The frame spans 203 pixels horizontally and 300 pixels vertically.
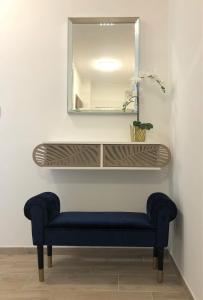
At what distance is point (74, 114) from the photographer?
3062mm

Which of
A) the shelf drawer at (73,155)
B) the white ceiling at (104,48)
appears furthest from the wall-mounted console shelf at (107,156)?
the white ceiling at (104,48)

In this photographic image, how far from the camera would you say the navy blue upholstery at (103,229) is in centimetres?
238

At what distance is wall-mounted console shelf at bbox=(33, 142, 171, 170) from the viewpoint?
2.79 m

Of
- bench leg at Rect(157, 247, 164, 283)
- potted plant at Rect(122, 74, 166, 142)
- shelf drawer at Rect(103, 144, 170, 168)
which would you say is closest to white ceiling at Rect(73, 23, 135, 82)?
potted plant at Rect(122, 74, 166, 142)

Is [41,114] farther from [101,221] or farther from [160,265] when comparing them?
[160,265]

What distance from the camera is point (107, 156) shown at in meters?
2.80

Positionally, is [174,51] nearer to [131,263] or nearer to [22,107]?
[22,107]

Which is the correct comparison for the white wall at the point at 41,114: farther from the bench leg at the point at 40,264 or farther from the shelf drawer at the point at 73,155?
the bench leg at the point at 40,264

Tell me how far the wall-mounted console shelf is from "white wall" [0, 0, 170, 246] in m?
0.26

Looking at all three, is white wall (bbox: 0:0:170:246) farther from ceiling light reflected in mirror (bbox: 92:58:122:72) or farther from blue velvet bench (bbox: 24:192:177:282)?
blue velvet bench (bbox: 24:192:177:282)

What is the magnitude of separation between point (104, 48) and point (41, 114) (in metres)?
0.86

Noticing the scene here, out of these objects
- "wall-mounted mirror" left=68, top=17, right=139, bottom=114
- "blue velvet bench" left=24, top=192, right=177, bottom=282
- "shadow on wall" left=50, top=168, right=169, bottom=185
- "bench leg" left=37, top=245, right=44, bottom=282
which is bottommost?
"bench leg" left=37, top=245, right=44, bottom=282

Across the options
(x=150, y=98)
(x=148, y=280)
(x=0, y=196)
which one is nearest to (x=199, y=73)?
(x=150, y=98)

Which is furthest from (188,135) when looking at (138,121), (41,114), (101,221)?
(41,114)
